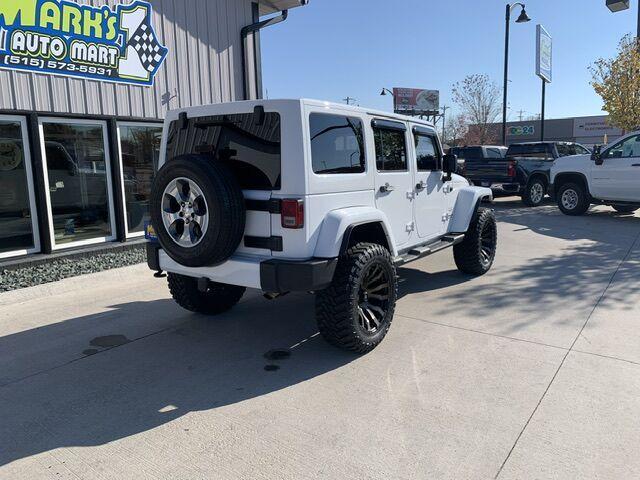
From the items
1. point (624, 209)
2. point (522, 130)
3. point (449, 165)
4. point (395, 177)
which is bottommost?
point (624, 209)

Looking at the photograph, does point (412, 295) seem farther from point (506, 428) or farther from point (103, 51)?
point (103, 51)

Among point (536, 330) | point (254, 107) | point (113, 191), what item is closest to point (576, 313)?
point (536, 330)

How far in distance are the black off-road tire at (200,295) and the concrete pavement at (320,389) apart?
0.14m

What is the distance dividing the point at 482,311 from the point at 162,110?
5.68m

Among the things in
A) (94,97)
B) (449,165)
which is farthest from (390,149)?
(94,97)

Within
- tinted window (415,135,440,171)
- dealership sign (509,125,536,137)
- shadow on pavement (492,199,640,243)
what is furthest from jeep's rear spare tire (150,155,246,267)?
dealership sign (509,125,536,137)

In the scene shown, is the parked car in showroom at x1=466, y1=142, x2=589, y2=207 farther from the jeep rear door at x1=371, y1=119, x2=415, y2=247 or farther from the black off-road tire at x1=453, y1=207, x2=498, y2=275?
the jeep rear door at x1=371, y1=119, x2=415, y2=247

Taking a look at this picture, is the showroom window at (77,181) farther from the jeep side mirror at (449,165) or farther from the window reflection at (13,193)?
the jeep side mirror at (449,165)

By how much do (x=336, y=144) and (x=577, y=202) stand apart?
10457 mm

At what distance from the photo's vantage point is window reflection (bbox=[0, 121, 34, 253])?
6.11 meters

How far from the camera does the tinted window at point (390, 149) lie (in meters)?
4.59

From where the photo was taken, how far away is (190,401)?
345 cm

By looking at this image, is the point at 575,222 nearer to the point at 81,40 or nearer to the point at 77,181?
the point at 77,181

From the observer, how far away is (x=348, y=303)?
382 centimetres
